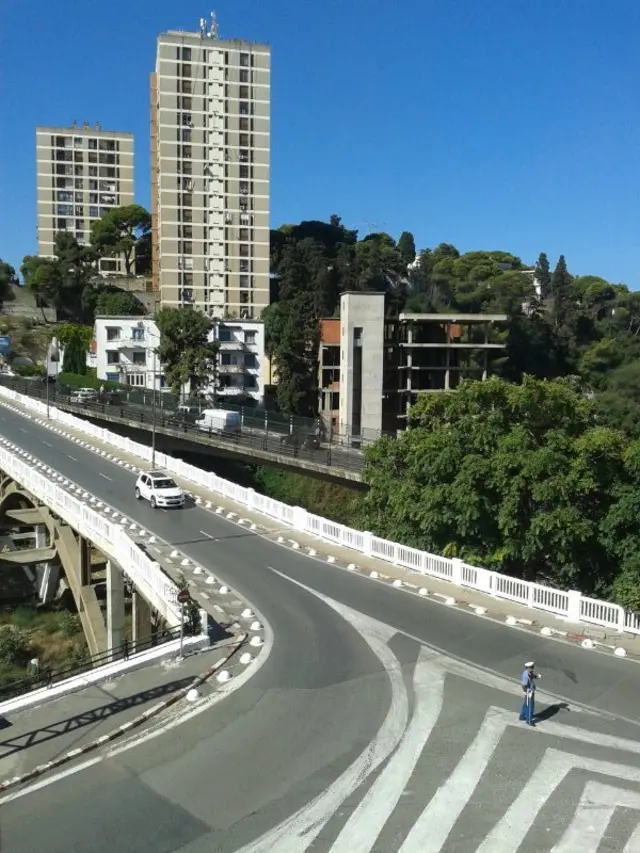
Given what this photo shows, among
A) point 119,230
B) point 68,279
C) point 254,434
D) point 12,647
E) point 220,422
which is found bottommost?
point 12,647

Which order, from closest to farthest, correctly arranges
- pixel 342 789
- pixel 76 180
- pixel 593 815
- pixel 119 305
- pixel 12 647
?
pixel 593 815, pixel 342 789, pixel 12 647, pixel 119 305, pixel 76 180

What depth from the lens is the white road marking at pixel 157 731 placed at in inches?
416

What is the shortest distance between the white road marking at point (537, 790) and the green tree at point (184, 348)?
5529cm

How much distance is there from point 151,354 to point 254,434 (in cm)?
2952

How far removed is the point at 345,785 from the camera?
34.9 ft


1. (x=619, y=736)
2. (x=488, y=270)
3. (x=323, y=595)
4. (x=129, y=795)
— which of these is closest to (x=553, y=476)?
(x=323, y=595)

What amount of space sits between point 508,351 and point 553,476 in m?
60.2

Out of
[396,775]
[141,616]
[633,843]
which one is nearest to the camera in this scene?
[633,843]

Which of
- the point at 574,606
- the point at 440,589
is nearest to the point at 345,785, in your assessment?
the point at 574,606

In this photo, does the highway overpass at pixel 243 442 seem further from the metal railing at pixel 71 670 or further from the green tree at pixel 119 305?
the metal railing at pixel 71 670

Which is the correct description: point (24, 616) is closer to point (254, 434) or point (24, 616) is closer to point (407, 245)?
point (254, 434)

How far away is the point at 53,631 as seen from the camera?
36344 mm

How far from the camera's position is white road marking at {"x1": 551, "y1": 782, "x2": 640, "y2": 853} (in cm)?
924

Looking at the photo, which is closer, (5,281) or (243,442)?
(243,442)
